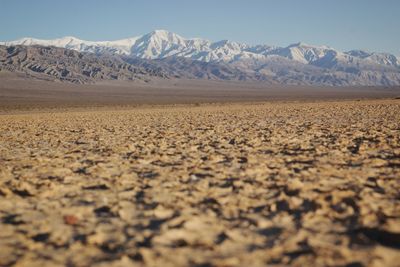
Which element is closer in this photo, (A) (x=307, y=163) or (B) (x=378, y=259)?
(B) (x=378, y=259)

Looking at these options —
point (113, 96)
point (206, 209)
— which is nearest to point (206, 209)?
point (206, 209)

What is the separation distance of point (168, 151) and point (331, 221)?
4683 millimetres

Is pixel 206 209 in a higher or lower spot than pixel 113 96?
lower

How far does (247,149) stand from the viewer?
788 centimetres

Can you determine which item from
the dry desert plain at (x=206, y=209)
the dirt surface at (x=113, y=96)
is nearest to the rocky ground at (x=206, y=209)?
the dry desert plain at (x=206, y=209)

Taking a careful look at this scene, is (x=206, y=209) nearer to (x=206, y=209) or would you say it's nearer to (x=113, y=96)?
(x=206, y=209)

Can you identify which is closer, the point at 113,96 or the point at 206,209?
the point at 206,209

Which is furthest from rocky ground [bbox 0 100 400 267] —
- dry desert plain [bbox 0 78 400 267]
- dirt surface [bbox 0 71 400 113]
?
dirt surface [bbox 0 71 400 113]

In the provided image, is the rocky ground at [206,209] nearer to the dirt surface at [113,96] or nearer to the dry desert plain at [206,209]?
the dry desert plain at [206,209]

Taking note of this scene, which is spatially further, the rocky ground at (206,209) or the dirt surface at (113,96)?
the dirt surface at (113,96)

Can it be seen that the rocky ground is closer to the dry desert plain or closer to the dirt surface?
the dry desert plain

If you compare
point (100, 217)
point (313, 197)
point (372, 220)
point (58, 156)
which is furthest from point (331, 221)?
point (58, 156)

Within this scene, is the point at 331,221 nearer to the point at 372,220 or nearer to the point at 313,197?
the point at 372,220

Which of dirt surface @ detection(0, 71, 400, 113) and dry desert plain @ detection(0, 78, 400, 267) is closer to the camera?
dry desert plain @ detection(0, 78, 400, 267)
